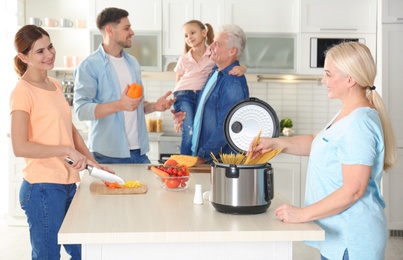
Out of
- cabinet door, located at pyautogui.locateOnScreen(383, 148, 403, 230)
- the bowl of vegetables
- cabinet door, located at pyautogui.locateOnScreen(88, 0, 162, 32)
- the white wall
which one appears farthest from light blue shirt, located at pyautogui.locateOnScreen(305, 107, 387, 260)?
the white wall

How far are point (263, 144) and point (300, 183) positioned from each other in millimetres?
3123

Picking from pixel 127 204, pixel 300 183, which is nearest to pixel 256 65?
pixel 300 183

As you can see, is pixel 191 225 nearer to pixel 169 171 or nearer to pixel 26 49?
pixel 169 171

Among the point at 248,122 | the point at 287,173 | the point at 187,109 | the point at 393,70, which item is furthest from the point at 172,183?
the point at 393,70

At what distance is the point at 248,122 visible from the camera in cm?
246

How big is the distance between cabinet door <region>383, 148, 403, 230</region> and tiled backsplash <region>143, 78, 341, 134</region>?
3.11 ft

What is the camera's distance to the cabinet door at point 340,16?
532cm

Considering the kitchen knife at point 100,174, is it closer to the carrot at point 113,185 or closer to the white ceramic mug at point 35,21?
the carrot at point 113,185

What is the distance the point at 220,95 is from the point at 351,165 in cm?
157

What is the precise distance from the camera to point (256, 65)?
17.7ft

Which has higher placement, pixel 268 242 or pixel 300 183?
pixel 268 242

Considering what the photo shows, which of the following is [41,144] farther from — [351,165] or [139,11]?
[139,11]

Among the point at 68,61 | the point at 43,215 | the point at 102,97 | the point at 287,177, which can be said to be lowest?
the point at 287,177

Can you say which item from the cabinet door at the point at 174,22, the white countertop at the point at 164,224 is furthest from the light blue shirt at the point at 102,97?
the cabinet door at the point at 174,22
